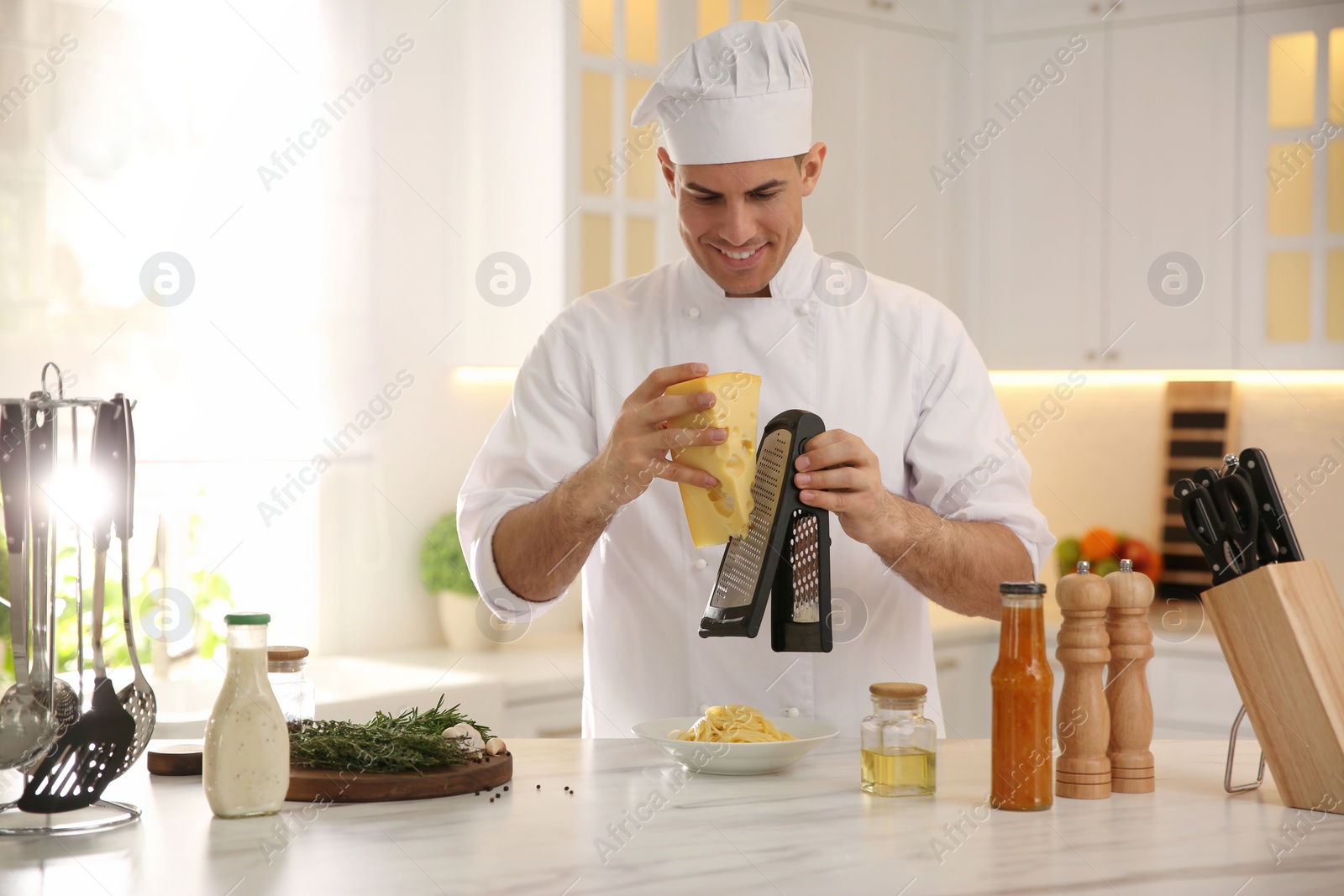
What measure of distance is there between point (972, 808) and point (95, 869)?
0.83 meters

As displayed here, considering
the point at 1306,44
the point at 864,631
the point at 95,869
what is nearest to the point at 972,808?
the point at 864,631

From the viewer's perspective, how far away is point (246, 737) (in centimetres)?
126

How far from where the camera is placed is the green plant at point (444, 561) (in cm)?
349

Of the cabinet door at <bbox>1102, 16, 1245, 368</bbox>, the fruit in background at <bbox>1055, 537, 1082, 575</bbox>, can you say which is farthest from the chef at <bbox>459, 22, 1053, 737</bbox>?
the fruit in background at <bbox>1055, 537, 1082, 575</bbox>

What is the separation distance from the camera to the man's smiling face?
6.13 ft

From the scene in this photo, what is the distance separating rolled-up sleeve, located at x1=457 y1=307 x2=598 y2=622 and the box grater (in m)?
0.56

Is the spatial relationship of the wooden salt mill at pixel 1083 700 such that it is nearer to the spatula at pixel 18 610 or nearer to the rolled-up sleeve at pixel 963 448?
the rolled-up sleeve at pixel 963 448

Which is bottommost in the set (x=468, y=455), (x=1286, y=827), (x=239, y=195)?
(x=1286, y=827)

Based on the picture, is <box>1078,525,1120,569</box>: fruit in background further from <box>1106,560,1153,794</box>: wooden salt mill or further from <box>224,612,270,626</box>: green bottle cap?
<box>224,612,270,626</box>: green bottle cap

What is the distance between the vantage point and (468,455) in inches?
142

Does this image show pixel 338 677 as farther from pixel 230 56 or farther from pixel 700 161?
pixel 700 161

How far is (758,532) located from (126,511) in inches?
26.4

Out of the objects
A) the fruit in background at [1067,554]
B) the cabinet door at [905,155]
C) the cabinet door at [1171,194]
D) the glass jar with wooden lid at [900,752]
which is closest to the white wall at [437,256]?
the cabinet door at [905,155]

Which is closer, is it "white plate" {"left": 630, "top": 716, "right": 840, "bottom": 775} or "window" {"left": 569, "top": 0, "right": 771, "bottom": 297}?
"white plate" {"left": 630, "top": 716, "right": 840, "bottom": 775}
